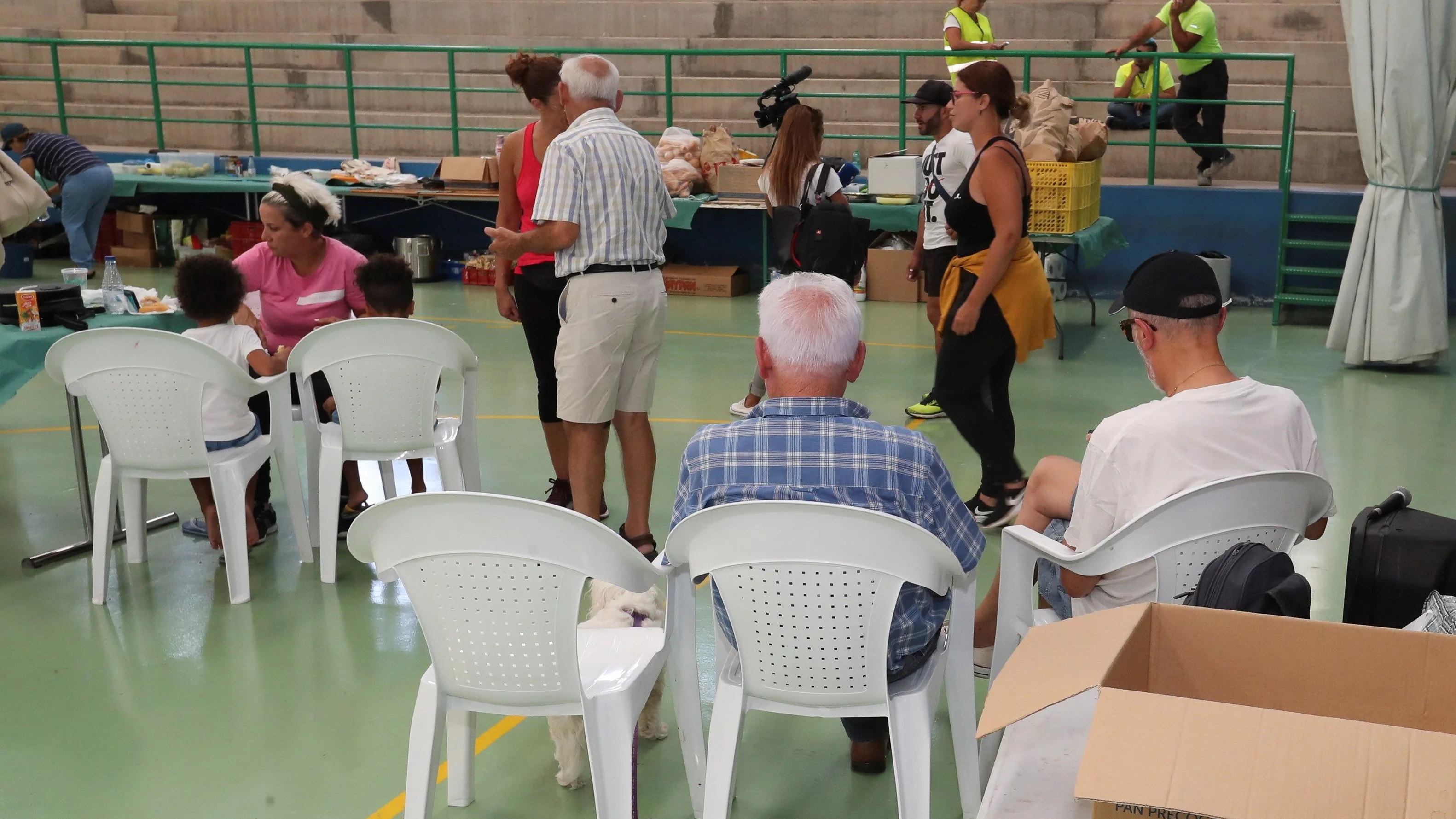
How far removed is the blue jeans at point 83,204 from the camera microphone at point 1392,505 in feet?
32.9

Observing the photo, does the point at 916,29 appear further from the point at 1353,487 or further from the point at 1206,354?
the point at 1206,354

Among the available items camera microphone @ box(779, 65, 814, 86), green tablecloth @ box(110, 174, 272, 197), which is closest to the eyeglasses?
camera microphone @ box(779, 65, 814, 86)

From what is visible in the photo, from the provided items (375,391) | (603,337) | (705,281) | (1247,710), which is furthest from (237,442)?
(705,281)

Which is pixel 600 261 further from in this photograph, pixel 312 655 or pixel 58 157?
pixel 58 157

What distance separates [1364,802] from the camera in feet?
4.55

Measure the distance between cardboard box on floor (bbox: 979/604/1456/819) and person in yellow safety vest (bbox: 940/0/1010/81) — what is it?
27.7ft

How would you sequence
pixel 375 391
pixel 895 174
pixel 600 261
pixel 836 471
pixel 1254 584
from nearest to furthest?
pixel 1254 584, pixel 836 471, pixel 600 261, pixel 375 391, pixel 895 174

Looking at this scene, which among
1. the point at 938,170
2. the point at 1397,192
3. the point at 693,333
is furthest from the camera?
the point at 693,333

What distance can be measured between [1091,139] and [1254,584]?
20.7ft

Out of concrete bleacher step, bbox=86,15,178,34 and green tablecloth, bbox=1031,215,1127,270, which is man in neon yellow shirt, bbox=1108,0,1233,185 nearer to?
green tablecloth, bbox=1031,215,1127,270

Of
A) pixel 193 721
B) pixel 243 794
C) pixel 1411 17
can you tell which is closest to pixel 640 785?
pixel 243 794

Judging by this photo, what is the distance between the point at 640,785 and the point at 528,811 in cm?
28

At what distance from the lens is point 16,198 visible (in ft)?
16.1

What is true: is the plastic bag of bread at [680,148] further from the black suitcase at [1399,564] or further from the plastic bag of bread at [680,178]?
the black suitcase at [1399,564]
